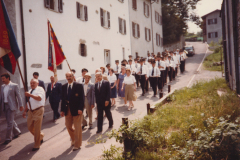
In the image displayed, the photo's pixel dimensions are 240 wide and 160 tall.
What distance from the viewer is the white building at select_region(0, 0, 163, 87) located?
12.2 m

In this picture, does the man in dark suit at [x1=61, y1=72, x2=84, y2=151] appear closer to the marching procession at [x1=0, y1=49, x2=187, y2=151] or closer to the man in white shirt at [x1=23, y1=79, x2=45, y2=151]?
the marching procession at [x1=0, y1=49, x2=187, y2=151]

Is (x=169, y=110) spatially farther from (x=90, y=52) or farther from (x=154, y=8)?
(x=154, y=8)

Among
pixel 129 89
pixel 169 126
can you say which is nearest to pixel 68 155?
pixel 169 126

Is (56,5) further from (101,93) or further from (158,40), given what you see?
(158,40)

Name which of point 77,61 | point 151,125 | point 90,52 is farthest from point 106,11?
point 151,125

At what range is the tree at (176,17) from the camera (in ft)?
135

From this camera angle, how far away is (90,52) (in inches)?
706

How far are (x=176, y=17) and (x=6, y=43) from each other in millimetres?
40742

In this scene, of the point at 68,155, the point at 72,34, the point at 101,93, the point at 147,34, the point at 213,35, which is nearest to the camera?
the point at 68,155

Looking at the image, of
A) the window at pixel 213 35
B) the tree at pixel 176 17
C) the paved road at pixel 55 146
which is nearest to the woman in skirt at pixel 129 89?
the paved road at pixel 55 146

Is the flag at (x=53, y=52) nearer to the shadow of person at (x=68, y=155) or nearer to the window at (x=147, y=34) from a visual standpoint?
the shadow of person at (x=68, y=155)

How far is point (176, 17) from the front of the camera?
43.0m

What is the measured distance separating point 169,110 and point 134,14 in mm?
21739

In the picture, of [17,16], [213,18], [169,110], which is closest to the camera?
[169,110]
